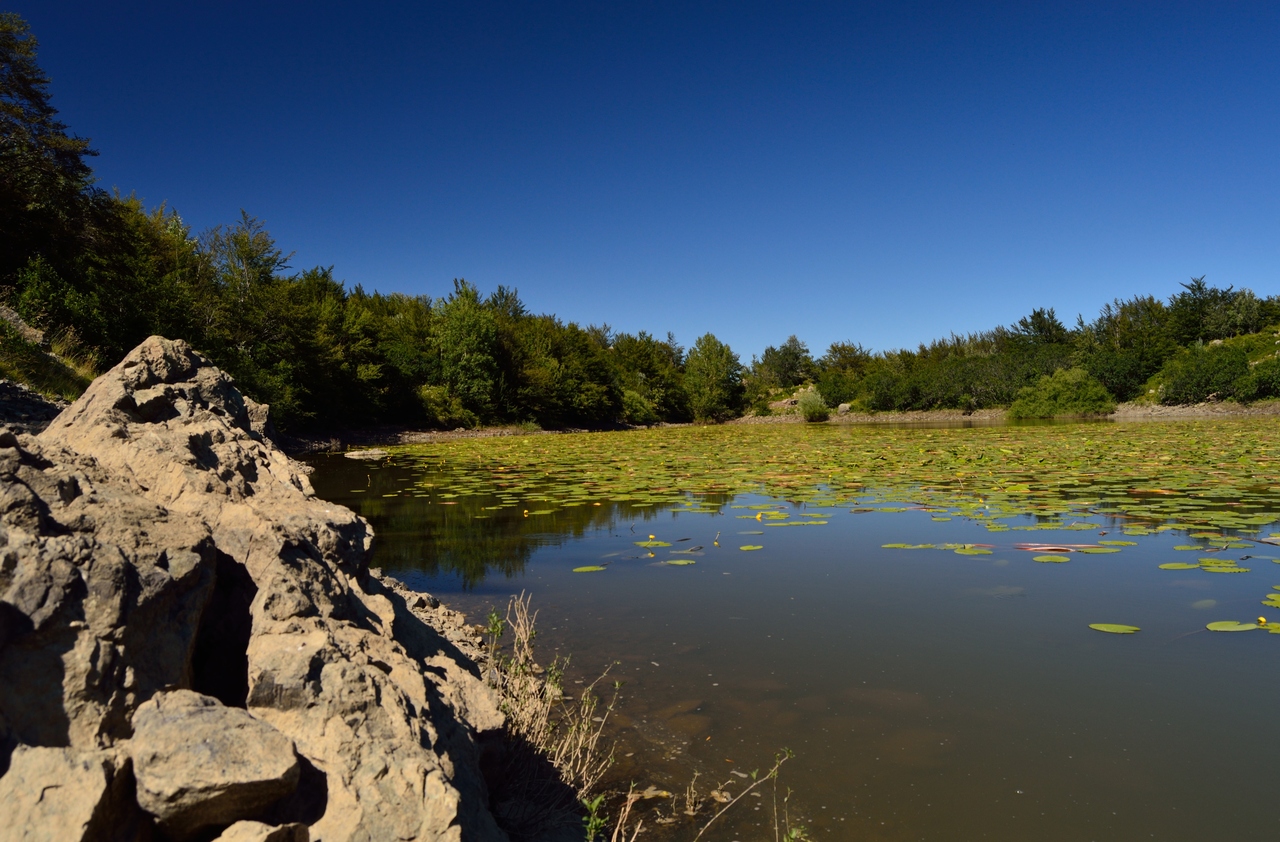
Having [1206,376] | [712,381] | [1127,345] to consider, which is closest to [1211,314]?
[1127,345]

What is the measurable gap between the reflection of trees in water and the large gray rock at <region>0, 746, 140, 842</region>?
443 centimetres

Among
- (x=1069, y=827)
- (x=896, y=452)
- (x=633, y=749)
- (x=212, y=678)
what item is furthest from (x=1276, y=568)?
(x=896, y=452)

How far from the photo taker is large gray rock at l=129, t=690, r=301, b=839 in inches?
52.8

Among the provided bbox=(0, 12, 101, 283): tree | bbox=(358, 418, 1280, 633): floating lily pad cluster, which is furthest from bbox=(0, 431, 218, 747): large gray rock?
bbox=(0, 12, 101, 283): tree

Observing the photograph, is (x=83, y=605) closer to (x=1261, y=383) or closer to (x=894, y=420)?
(x=1261, y=383)

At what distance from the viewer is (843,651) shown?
13.3ft

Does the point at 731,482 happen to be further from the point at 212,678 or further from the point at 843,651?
the point at 212,678

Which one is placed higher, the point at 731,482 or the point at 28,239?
the point at 28,239

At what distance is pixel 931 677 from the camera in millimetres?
3648

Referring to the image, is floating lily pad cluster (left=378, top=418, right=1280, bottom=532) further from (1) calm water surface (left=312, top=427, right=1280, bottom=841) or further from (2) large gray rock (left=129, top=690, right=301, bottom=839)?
(2) large gray rock (left=129, top=690, right=301, bottom=839)

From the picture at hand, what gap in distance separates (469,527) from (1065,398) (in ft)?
140

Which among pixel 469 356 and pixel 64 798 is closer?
pixel 64 798

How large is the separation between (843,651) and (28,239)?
756 inches

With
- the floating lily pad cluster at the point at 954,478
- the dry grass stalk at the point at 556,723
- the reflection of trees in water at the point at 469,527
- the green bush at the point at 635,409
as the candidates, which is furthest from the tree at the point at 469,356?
the dry grass stalk at the point at 556,723
